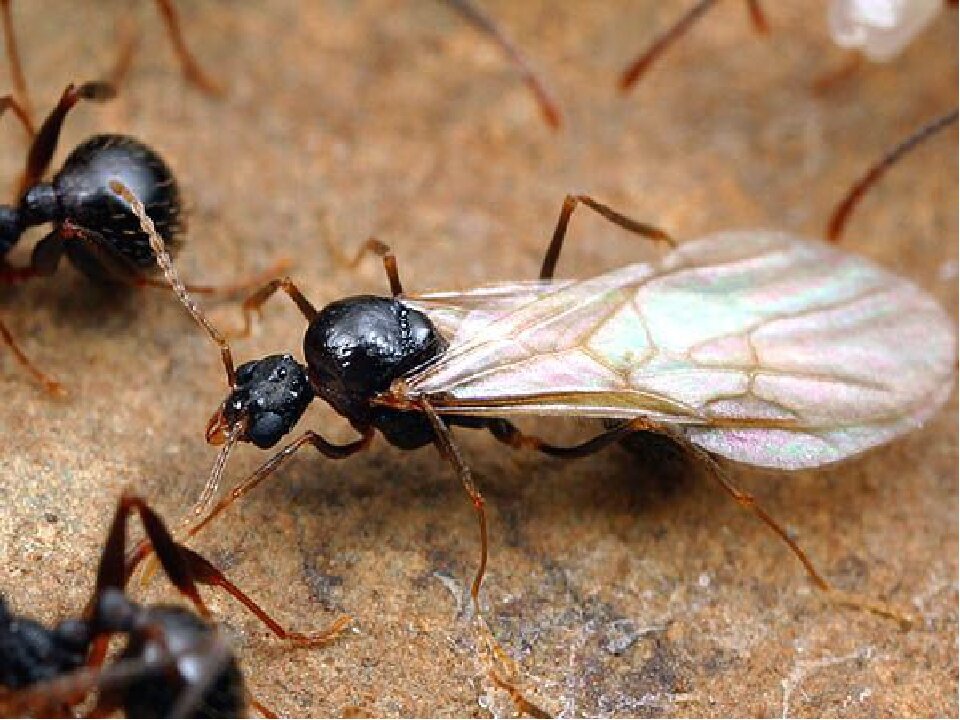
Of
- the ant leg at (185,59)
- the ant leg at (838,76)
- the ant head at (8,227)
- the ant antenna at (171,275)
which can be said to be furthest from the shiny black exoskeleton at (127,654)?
the ant leg at (838,76)

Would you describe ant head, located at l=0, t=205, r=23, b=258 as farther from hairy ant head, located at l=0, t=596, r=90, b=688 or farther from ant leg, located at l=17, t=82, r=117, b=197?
hairy ant head, located at l=0, t=596, r=90, b=688

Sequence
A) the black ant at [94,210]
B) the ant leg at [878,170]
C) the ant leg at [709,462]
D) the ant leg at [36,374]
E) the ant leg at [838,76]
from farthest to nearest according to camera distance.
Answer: the ant leg at [838,76] < the ant leg at [878,170] < the black ant at [94,210] < the ant leg at [36,374] < the ant leg at [709,462]

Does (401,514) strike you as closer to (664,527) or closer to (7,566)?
(664,527)

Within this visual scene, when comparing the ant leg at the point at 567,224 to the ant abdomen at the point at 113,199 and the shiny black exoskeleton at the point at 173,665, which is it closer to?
the ant abdomen at the point at 113,199

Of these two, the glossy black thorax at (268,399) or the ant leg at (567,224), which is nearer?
the glossy black thorax at (268,399)

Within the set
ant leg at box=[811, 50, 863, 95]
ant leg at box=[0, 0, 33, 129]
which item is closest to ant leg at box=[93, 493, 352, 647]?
ant leg at box=[0, 0, 33, 129]

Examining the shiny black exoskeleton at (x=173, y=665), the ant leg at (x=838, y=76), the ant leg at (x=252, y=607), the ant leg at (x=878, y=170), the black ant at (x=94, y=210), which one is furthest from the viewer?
the ant leg at (x=838, y=76)

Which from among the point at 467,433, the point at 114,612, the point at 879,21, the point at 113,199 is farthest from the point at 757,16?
the point at 114,612
